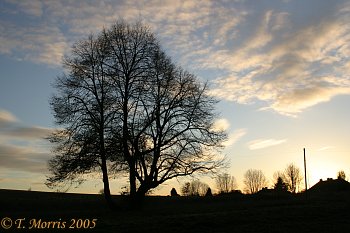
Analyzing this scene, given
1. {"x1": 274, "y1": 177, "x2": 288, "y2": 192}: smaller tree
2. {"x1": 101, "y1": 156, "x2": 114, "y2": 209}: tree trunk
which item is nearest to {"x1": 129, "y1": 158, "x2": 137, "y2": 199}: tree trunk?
{"x1": 101, "y1": 156, "x2": 114, "y2": 209}: tree trunk

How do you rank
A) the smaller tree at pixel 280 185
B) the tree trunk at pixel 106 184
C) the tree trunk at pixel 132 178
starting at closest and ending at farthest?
the tree trunk at pixel 132 178
the tree trunk at pixel 106 184
the smaller tree at pixel 280 185

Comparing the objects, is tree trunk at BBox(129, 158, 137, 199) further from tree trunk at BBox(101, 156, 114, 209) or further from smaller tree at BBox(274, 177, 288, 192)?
smaller tree at BBox(274, 177, 288, 192)

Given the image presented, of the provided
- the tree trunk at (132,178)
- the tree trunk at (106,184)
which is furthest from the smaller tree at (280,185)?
the tree trunk at (106,184)

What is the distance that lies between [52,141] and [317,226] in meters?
20.7

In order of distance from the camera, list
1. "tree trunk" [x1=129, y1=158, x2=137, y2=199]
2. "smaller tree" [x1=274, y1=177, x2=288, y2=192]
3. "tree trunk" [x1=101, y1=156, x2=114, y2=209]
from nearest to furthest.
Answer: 1. "tree trunk" [x1=129, y1=158, x2=137, y2=199]
2. "tree trunk" [x1=101, y1=156, x2=114, y2=209]
3. "smaller tree" [x1=274, y1=177, x2=288, y2=192]

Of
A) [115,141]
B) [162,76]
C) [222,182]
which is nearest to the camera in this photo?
[115,141]

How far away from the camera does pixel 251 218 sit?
2197cm

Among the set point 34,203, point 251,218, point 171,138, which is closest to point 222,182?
point 34,203

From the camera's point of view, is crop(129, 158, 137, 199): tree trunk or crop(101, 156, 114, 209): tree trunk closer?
crop(129, 158, 137, 199): tree trunk

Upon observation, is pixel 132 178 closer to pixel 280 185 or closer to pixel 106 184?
pixel 106 184

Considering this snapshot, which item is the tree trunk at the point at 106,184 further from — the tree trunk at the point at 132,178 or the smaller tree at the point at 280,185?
the smaller tree at the point at 280,185

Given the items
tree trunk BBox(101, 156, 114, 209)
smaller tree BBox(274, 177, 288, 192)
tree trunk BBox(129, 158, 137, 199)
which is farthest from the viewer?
smaller tree BBox(274, 177, 288, 192)

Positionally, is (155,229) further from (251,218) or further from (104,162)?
(104,162)

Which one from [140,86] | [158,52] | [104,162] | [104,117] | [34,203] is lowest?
[34,203]
